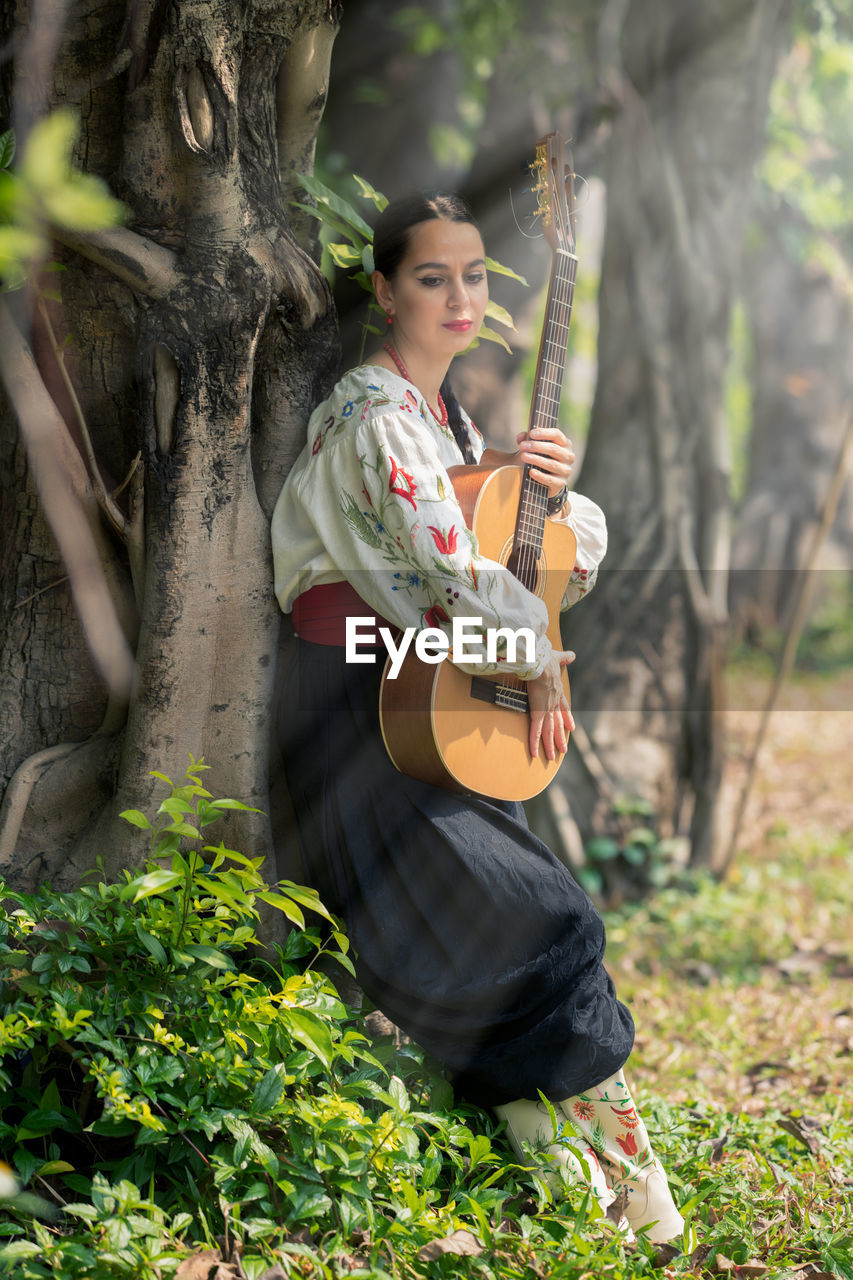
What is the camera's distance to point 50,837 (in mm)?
2512

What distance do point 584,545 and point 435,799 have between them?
740 millimetres

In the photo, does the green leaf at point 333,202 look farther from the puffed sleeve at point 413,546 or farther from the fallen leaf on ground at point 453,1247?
the fallen leaf on ground at point 453,1247

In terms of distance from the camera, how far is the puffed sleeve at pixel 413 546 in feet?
7.00

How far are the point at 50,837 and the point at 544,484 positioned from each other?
1367 millimetres

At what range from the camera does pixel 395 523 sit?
7.09ft

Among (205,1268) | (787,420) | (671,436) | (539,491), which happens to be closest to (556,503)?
(539,491)

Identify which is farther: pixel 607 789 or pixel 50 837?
pixel 607 789

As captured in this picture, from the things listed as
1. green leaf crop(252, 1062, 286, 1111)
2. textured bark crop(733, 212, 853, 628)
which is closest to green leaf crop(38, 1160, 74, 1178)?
green leaf crop(252, 1062, 286, 1111)

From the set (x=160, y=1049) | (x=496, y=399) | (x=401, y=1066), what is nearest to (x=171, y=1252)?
(x=160, y=1049)

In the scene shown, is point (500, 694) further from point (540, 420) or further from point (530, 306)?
point (530, 306)

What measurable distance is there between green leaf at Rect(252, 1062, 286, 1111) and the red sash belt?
87cm

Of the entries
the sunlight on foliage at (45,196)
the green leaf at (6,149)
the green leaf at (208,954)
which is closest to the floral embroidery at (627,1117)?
the green leaf at (208,954)

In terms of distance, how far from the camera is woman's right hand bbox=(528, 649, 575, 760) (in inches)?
94.0

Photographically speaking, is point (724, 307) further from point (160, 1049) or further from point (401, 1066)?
point (160, 1049)
